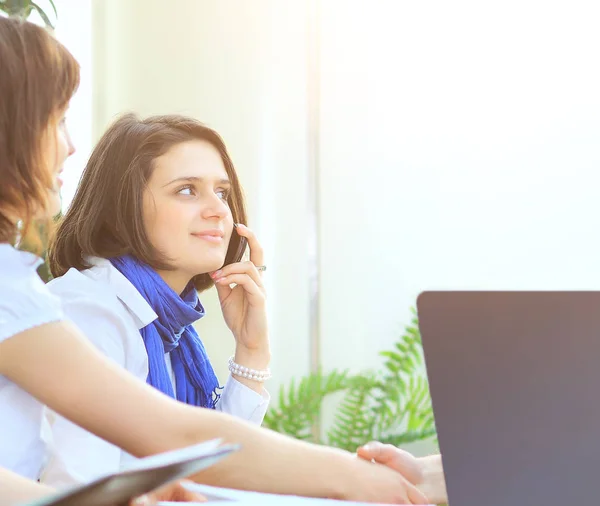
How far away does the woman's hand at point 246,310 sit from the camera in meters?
1.83

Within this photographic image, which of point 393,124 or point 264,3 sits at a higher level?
point 264,3

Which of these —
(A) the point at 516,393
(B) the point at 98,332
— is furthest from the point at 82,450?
(A) the point at 516,393

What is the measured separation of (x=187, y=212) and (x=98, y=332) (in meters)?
0.35

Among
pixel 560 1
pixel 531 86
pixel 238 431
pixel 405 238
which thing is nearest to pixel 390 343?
pixel 405 238

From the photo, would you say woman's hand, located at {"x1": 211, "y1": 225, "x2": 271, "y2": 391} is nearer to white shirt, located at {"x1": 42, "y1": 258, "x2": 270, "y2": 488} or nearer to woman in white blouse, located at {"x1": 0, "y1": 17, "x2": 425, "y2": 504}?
white shirt, located at {"x1": 42, "y1": 258, "x2": 270, "y2": 488}

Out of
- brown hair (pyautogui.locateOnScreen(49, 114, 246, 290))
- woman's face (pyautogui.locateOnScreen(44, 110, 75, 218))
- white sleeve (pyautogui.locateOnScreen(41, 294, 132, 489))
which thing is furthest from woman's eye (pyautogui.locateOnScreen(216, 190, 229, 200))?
woman's face (pyautogui.locateOnScreen(44, 110, 75, 218))

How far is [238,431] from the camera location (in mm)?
1038

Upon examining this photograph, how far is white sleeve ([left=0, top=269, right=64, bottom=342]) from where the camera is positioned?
0.96 m

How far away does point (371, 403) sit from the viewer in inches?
170

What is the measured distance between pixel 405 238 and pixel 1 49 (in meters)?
3.42

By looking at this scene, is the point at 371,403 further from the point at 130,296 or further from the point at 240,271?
the point at 130,296

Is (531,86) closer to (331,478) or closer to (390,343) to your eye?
(390,343)

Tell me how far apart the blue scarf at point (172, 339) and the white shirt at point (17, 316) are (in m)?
0.41

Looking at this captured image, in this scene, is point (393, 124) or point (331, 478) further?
point (393, 124)
